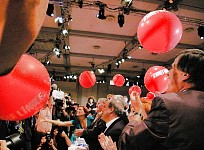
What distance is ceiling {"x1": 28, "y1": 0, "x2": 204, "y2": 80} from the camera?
535cm

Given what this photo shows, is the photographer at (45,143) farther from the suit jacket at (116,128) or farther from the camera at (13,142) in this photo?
the camera at (13,142)

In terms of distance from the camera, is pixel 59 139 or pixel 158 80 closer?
pixel 158 80

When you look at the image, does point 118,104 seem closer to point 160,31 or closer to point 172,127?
point 160,31

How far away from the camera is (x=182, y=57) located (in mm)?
1406

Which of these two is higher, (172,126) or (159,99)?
(159,99)

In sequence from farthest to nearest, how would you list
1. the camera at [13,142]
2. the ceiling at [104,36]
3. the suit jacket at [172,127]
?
the ceiling at [104,36] < the camera at [13,142] < the suit jacket at [172,127]

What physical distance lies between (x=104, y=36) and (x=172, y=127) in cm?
604

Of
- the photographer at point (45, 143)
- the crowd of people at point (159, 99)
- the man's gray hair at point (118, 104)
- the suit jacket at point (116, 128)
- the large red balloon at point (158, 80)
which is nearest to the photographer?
the crowd of people at point (159, 99)

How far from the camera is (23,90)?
1.35 meters

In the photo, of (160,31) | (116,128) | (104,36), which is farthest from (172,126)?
(104,36)

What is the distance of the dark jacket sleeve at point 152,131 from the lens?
1153mm

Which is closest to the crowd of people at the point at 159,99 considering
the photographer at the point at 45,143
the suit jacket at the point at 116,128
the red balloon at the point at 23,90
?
the red balloon at the point at 23,90

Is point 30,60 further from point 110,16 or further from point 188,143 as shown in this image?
point 110,16

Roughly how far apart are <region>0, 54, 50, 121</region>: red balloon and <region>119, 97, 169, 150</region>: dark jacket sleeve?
630 millimetres
